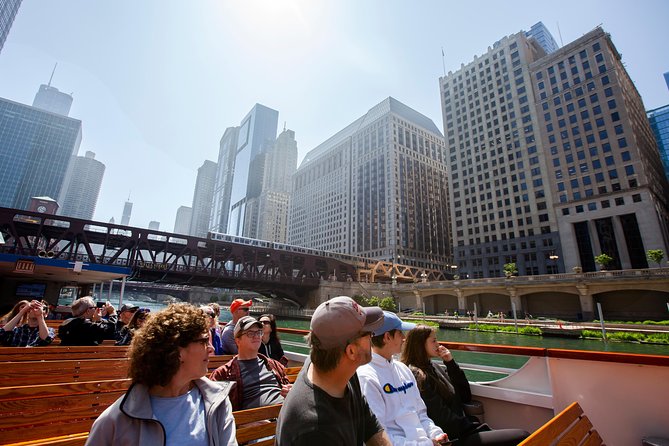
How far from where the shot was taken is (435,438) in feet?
9.13

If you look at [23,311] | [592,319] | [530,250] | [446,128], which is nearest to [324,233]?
[446,128]

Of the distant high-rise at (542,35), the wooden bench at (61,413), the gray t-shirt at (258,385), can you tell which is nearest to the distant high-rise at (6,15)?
the wooden bench at (61,413)

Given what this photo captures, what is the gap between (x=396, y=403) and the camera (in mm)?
2762

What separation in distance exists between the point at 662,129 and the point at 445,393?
136724mm

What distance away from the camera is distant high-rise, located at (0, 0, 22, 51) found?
233 ft

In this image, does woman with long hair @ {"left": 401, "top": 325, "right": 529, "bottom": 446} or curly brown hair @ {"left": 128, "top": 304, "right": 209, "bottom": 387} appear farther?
woman with long hair @ {"left": 401, "top": 325, "right": 529, "bottom": 446}

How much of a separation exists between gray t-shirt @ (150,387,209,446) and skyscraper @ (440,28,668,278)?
67.0 m

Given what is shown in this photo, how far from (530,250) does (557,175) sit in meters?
15.8

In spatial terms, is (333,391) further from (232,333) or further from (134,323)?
(134,323)

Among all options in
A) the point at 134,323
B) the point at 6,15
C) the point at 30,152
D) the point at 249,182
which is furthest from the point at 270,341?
the point at 30,152

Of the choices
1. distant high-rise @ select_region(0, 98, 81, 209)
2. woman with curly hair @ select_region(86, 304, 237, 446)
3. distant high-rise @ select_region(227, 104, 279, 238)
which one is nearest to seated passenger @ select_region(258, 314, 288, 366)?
woman with curly hair @ select_region(86, 304, 237, 446)

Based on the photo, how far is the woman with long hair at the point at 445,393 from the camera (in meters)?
3.27

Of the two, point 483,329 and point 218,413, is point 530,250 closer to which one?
point 483,329

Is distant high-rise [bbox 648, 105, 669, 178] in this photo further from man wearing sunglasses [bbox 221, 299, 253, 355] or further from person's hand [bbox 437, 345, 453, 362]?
man wearing sunglasses [bbox 221, 299, 253, 355]
